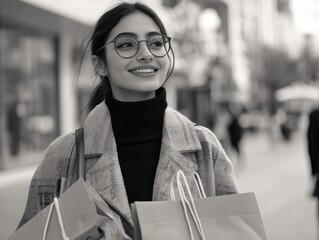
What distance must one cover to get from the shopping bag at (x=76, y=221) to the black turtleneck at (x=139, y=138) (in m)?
0.31

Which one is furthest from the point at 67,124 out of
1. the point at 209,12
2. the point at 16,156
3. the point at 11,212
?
the point at 11,212

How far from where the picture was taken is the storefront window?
13.3 metres

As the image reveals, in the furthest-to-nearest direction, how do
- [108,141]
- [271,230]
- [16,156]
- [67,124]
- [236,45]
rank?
1. [236,45]
2. [67,124]
3. [16,156]
4. [271,230]
5. [108,141]

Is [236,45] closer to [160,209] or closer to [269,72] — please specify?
[269,72]

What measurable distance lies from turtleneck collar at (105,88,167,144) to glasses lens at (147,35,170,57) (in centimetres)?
16

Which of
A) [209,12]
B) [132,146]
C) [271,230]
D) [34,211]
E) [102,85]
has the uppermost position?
[209,12]

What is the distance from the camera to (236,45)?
4025 centimetres

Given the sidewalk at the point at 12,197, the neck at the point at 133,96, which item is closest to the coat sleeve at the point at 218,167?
the neck at the point at 133,96

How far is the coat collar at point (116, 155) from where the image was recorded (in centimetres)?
204

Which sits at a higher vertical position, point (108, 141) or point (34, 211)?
point (108, 141)

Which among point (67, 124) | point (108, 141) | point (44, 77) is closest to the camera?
point (108, 141)

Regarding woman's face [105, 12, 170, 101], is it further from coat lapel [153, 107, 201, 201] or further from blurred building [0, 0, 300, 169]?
blurred building [0, 0, 300, 169]

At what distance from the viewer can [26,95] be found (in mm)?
14250

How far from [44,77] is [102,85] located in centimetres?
1302
